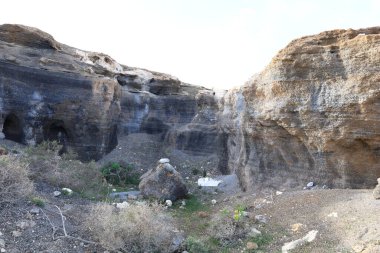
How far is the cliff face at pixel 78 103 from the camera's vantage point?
17.0 meters

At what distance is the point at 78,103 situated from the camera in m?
18.4

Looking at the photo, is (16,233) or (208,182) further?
(208,182)

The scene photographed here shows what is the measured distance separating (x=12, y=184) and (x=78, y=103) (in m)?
10.5

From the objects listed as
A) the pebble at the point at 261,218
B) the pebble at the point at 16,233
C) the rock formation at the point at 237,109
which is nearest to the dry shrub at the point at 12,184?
the pebble at the point at 16,233

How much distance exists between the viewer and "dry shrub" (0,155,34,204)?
8039mm

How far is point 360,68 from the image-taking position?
9500 millimetres

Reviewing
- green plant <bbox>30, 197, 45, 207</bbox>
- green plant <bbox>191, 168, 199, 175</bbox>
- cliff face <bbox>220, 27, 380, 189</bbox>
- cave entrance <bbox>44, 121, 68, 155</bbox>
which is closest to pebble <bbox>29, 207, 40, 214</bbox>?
green plant <bbox>30, 197, 45, 207</bbox>

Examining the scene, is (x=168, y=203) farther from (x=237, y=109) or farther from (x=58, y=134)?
(x=58, y=134)

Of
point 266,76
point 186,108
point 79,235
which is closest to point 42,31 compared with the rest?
point 186,108

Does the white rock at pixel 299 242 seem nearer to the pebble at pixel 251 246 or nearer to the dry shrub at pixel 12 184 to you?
the pebble at pixel 251 246

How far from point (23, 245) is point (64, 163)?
6.94m

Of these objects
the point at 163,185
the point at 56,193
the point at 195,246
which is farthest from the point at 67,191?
the point at 195,246

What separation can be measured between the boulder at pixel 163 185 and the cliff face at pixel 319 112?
2.45 metres

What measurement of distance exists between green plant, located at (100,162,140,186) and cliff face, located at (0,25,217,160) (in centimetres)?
246
